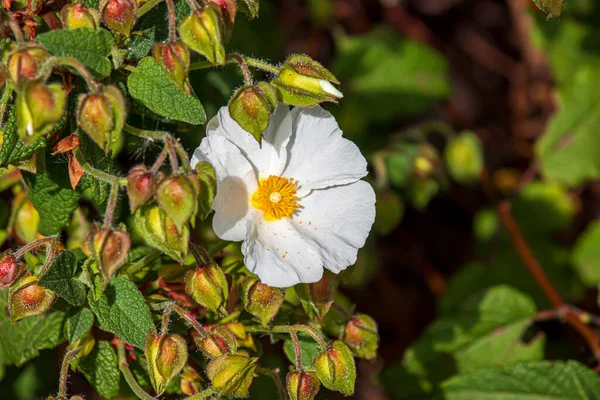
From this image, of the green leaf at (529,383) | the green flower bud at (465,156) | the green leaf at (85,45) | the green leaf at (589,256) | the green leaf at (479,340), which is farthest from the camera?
the green leaf at (589,256)

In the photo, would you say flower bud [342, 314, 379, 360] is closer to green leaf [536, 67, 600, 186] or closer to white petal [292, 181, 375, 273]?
white petal [292, 181, 375, 273]

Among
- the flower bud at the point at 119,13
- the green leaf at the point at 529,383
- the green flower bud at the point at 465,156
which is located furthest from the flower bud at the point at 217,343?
the green flower bud at the point at 465,156

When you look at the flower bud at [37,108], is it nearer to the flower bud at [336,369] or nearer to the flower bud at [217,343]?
the flower bud at [217,343]

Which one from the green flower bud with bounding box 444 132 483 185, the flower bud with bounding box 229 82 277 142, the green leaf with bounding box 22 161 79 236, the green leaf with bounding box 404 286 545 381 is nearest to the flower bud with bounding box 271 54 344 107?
the flower bud with bounding box 229 82 277 142

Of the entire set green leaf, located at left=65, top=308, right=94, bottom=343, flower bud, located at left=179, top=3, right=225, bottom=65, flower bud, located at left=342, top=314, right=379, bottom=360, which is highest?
flower bud, located at left=179, top=3, right=225, bottom=65

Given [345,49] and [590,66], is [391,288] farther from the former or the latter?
[590,66]

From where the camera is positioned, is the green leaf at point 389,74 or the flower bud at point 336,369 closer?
the flower bud at point 336,369

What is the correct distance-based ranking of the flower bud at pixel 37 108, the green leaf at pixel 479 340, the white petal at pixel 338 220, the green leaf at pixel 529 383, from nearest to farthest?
the flower bud at pixel 37 108 < the white petal at pixel 338 220 < the green leaf at pixel 529 383 < the green leaf at pixel 479 340
